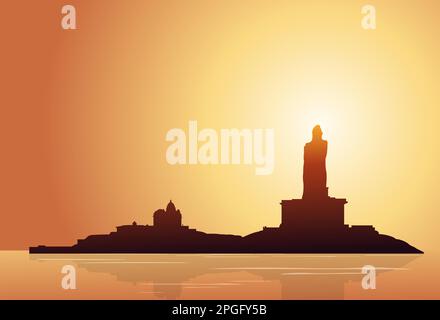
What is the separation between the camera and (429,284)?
79125mm

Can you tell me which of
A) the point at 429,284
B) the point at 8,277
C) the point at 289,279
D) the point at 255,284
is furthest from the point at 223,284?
the point at 8,277

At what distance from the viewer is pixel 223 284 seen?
77812 mm

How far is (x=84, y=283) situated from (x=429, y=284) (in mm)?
27015
